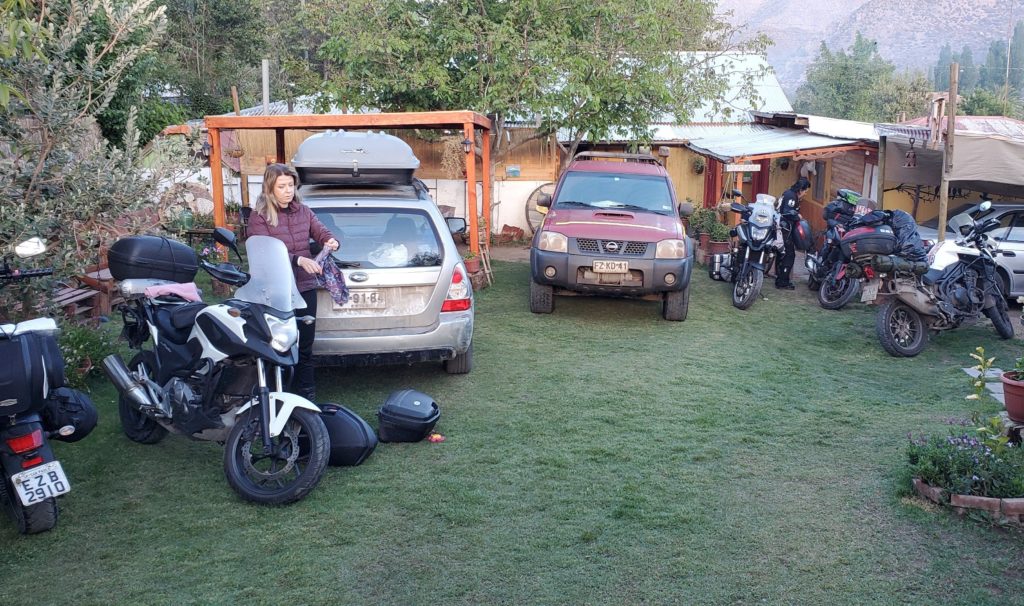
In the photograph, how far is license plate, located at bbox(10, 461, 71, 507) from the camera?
4277mm

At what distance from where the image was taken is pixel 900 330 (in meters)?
8.70

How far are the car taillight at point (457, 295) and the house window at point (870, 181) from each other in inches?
407

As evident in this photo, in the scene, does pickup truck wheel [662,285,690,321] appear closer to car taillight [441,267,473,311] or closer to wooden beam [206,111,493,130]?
wooden beam [206,111,493,130]

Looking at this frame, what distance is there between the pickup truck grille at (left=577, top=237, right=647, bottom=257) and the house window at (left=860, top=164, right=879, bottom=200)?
716 cm

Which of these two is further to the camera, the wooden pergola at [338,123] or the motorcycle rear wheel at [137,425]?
the wooden pergola at [338,123]

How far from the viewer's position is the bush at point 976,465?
4590 mm

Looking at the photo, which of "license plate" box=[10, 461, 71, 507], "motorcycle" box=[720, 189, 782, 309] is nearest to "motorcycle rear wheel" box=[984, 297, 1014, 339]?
"motorcycle" box=[720, 189, 782, 309]

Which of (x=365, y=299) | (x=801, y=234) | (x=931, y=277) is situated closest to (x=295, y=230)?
(x=365, y=299)

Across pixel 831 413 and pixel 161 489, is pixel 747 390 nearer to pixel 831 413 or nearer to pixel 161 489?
pixel 831 413

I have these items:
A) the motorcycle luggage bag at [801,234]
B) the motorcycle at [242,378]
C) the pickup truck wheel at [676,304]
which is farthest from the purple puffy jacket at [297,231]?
the motorcycle luggage bag at [801,234]

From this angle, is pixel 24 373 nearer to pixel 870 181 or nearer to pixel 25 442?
pixel 25 442

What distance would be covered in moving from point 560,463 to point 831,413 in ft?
7.86

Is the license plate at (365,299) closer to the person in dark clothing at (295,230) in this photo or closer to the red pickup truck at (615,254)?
the person in dark clothing at (295,230)

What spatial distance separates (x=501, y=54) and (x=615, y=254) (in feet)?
16.9
